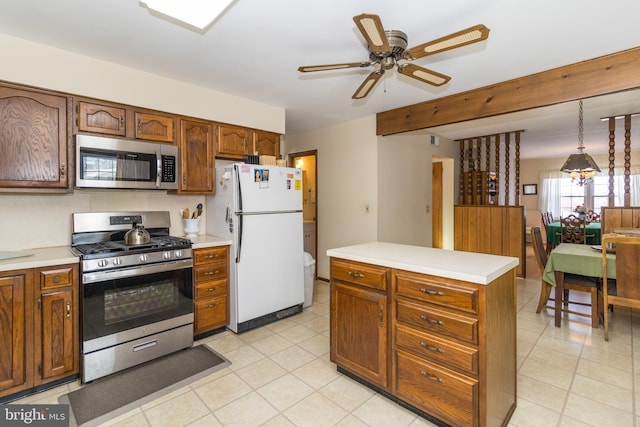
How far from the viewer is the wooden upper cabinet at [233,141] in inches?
132

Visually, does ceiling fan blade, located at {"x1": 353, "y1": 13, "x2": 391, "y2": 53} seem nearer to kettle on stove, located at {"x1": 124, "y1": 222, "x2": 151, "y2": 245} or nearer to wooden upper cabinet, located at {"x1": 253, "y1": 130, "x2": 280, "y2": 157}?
wooden upper cabinet, located at {"x1": 253, "y1": 130, "x2": 280, "y2": 157}

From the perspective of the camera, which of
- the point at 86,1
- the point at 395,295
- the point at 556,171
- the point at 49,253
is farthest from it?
the point at 556,171

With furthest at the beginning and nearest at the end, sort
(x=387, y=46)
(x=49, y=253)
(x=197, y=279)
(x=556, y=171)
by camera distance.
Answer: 1. (x=556, y=171)
2. (x=197, y=279)
3. (x=49, y=253)
4. (x=387, y=46)

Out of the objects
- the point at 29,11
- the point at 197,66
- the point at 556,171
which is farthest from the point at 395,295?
the point at 556,171

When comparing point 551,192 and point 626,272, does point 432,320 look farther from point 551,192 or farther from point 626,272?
point 551,192

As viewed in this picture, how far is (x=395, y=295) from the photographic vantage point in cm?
196

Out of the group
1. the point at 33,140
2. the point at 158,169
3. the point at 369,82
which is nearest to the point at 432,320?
the point at 369,82

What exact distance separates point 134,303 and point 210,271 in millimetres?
693

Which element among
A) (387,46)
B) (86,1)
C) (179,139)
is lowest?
(179,139)

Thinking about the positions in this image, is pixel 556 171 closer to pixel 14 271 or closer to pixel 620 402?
pixel 620 402

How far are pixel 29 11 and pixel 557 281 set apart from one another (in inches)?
192

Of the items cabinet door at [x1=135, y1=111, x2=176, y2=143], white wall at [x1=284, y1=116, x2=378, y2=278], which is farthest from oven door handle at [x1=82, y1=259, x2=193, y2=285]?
white wall at [x1=284, y1=116, x2=378, y2=278]

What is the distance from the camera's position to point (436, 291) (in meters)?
1.77

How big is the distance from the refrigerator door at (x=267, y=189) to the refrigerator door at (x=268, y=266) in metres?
0.09
